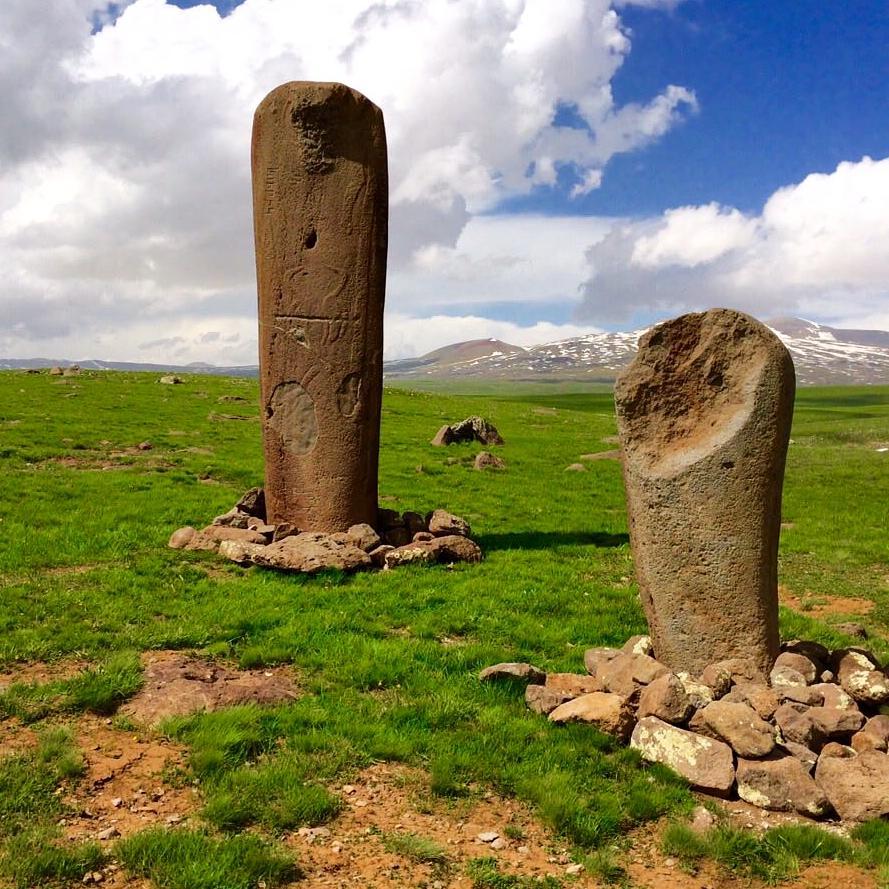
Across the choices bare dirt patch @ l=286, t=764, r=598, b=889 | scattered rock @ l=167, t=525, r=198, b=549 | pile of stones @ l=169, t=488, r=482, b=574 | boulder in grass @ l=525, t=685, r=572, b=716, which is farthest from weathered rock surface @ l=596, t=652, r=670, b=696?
scattered rock @ l=167, t=525, r=198, b=549

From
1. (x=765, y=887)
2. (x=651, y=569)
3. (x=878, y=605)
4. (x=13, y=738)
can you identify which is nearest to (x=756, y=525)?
(x=651, y=569)

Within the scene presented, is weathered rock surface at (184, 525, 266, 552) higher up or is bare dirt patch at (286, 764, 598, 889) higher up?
weathered rock surface at (184, 525, 266, 552)

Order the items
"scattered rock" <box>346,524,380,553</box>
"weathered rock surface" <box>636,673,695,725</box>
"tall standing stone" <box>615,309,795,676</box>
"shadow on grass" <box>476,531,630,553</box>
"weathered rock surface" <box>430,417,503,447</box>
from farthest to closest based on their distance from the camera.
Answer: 1. "weathered rock surface" <box>430,417,503,447</box>
2. "shadow on grass" <box>476,531,630,553</box>
3. "scattered rock" <box>346,524,380,553</box>
4. "tall standing stone" <box>615,309,795,676</box>
5. "weathered rock surface" <box>636,673,695,725</box>

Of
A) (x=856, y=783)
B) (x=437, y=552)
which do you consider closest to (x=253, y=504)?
(x=437, y=552)

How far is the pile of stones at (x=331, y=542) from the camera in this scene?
12.1m

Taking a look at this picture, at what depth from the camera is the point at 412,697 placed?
Result: 771 centimetres

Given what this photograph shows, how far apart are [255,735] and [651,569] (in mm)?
4364

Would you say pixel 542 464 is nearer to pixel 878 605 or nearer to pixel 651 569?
pixel 878 605

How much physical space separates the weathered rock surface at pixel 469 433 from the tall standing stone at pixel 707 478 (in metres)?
22.3

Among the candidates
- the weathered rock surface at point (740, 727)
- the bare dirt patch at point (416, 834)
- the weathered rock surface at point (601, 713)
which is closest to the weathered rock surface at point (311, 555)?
the weathered rock surface at point (601, 713)

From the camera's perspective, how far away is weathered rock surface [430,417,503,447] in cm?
3073

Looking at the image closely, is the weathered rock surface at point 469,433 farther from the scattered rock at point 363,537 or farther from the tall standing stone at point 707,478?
the tall standing stone at point 707,478

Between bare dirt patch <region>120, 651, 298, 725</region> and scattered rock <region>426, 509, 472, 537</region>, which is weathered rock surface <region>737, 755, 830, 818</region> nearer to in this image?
bare dirt patch <region>120, 651, 298, 725</region>

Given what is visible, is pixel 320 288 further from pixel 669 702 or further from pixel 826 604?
pixel 826 604
